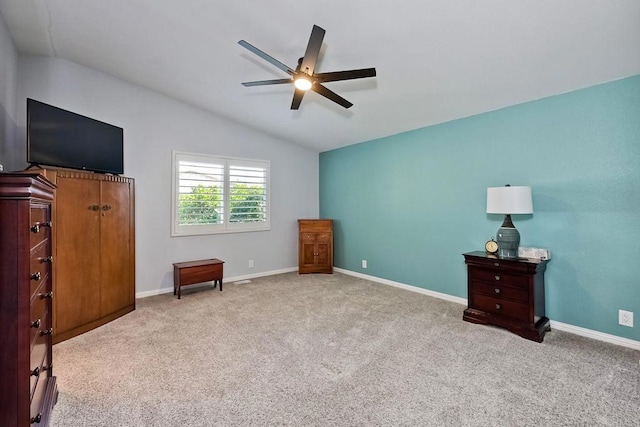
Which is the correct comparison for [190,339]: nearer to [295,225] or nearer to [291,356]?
[291,356]

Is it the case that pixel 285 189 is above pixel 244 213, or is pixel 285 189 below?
above

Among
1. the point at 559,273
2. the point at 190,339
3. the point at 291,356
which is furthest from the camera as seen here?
the point at 559,273

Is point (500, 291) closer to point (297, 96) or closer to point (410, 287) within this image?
point (410, 287)

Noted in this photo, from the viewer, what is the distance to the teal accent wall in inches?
106

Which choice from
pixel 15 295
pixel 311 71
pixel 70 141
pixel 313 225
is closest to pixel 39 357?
pixel 15 295

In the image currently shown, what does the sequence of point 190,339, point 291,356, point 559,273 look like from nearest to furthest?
point 291,356
point 190,339
point 559,273

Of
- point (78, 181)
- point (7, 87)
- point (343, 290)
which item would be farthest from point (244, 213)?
point (7, 87)

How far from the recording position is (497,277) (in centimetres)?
304

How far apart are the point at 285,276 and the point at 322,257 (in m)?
0.76

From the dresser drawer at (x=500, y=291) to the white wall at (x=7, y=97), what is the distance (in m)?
4.93

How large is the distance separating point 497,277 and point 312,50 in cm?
277

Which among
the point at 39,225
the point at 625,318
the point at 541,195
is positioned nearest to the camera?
the point at 39,225

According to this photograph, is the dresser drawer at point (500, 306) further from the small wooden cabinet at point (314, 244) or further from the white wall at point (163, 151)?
the white wall at point (163, 151)

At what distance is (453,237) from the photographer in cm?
394
